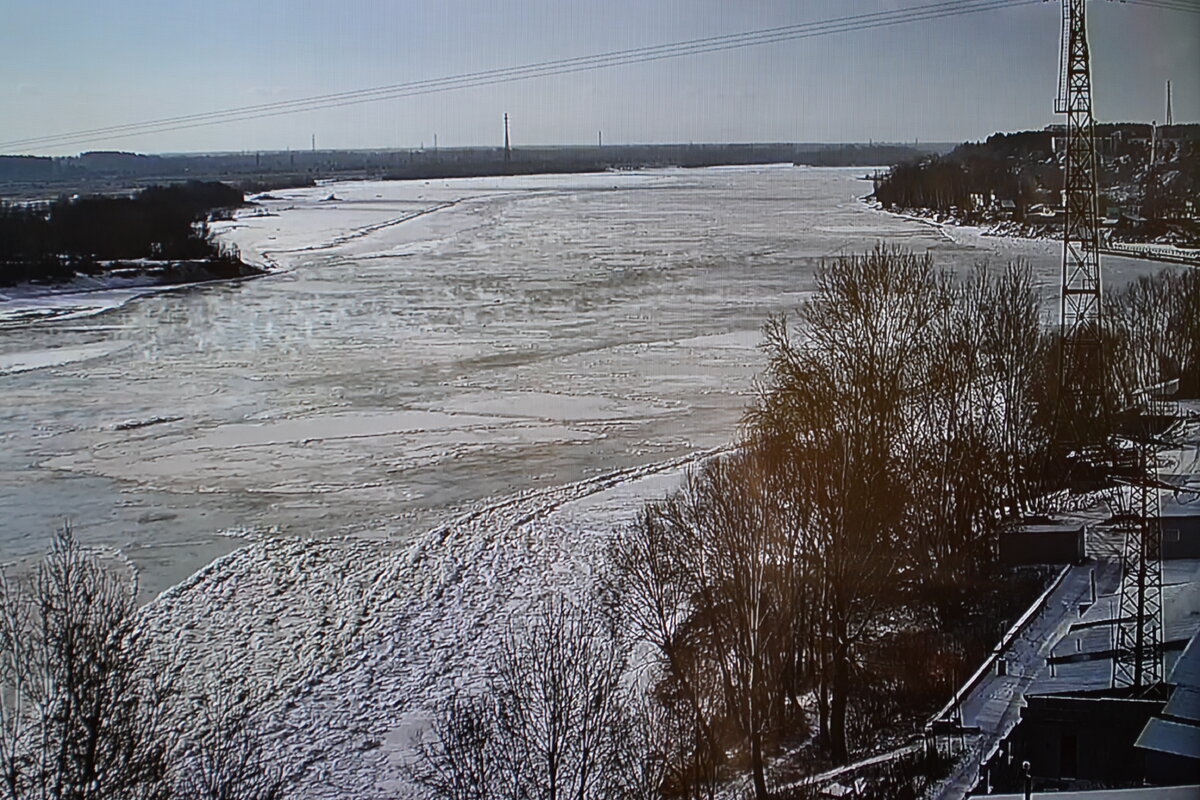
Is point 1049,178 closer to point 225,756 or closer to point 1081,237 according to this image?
point 1081,237

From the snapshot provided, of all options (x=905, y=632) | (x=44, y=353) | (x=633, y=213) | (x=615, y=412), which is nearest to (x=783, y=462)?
(x=905, y=632)

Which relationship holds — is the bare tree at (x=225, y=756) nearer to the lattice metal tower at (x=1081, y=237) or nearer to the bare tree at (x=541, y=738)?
the bare tree at (x=541, y=738)

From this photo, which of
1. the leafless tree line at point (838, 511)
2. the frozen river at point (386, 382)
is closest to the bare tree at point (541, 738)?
the leafless tree line at point (838, 511)

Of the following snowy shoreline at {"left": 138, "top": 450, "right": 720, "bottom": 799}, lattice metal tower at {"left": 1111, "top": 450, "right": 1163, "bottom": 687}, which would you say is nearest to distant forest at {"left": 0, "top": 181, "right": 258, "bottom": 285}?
snowy shoreline at {"left": 138, "top": 450, "right": 720, "bottom": 799}

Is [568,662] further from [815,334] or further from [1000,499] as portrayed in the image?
[1000,499]

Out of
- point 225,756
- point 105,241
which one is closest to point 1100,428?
point 225,756

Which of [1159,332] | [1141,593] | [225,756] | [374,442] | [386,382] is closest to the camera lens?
[225,756]

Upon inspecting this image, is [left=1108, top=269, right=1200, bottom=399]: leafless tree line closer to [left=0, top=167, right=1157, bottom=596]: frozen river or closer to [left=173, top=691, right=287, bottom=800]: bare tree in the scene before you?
[left=0, top=167, right=1157, bottom=596]: frozen river
